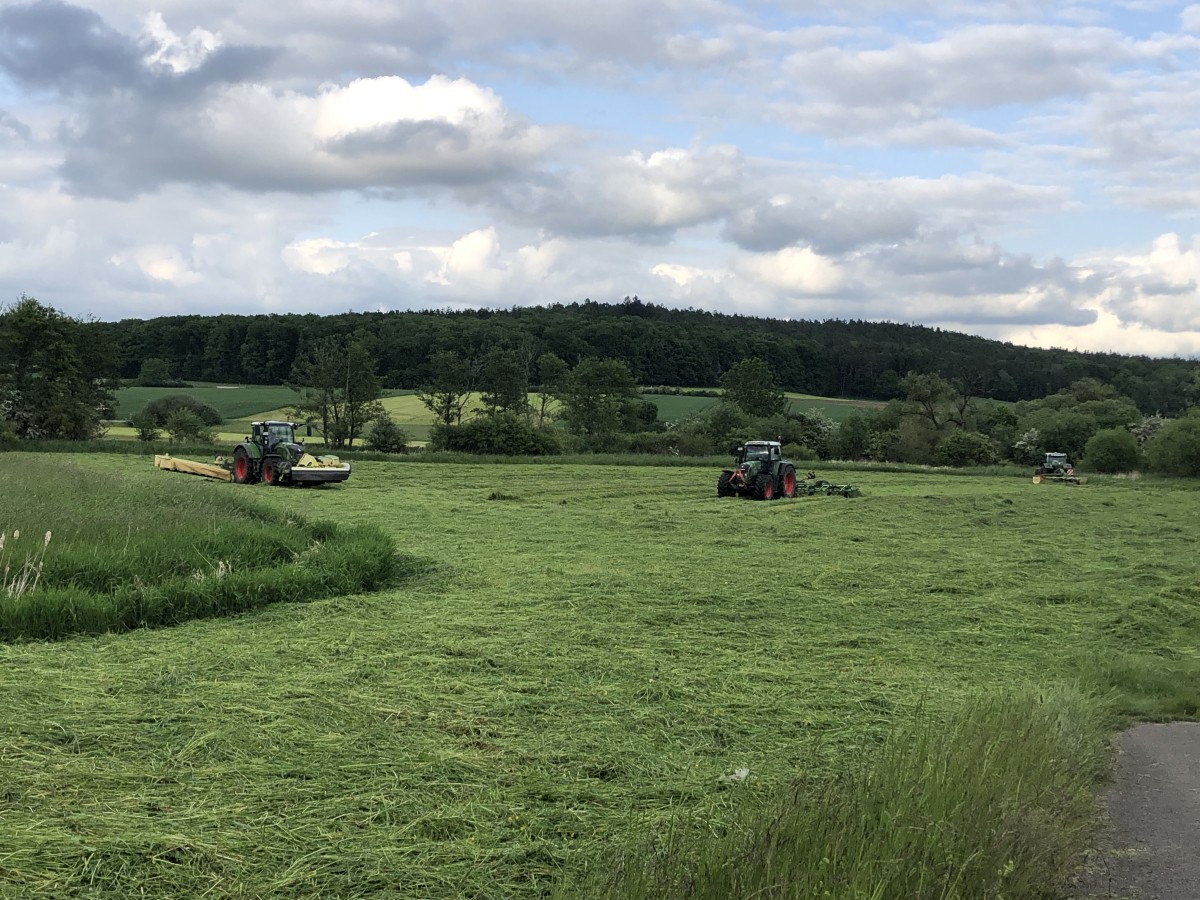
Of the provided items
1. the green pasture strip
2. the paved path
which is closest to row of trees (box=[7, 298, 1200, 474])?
the green pasture strip

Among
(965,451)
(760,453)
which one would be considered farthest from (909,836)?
(965,451)

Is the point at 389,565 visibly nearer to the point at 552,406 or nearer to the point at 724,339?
the point at 552,406

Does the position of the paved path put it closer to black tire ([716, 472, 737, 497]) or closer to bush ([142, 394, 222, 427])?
black tire ([716, 472, 737, 497])

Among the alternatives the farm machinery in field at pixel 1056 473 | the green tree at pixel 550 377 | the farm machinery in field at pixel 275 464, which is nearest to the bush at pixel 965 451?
the farm machinery in field at pixel 1056 473

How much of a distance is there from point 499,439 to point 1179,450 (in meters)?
26.7

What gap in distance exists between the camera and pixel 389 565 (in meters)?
11.0

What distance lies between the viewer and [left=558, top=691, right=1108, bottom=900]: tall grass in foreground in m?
3.28

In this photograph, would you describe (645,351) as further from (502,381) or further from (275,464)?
(275,464)

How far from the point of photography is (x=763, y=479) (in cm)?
2403

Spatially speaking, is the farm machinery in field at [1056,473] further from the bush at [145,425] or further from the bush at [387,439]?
the bush at [145,425]

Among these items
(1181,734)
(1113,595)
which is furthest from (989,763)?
(1113,595)

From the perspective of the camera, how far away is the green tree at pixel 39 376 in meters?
42.0

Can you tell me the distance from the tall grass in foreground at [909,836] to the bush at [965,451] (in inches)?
1977

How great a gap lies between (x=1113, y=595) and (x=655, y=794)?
817 cm
